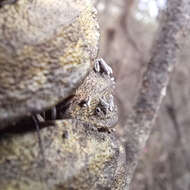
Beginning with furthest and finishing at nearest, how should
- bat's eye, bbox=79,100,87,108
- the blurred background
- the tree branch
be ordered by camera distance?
the blurred background → the tree branch → bat's eye, bbox=79,100,87,108

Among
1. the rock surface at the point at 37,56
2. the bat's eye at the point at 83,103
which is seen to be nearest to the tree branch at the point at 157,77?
the bat's eye at the point at 83,103

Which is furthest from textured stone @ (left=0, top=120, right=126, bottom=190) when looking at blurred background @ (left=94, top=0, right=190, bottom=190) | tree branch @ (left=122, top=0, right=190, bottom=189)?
blurred background @ (left=94, top=0, right=190, bottom=190)

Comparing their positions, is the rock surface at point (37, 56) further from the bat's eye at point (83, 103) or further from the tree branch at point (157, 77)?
the tree branch at point (157, 77)

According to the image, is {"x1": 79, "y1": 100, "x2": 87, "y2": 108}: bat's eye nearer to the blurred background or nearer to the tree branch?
the tree branch

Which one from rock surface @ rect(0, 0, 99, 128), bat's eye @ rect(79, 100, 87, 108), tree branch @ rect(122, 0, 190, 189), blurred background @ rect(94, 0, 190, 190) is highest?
rock surface @ rect(0, 0, 99, 128)

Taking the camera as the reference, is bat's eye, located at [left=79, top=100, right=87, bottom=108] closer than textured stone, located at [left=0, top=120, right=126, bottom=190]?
No

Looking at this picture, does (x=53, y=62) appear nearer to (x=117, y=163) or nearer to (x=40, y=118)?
(x=40, y=118)

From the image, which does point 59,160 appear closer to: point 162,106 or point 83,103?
point 83,103

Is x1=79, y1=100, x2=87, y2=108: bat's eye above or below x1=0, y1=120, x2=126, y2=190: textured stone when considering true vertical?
above

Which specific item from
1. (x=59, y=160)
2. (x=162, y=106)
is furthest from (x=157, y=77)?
(x=162, y=106)
